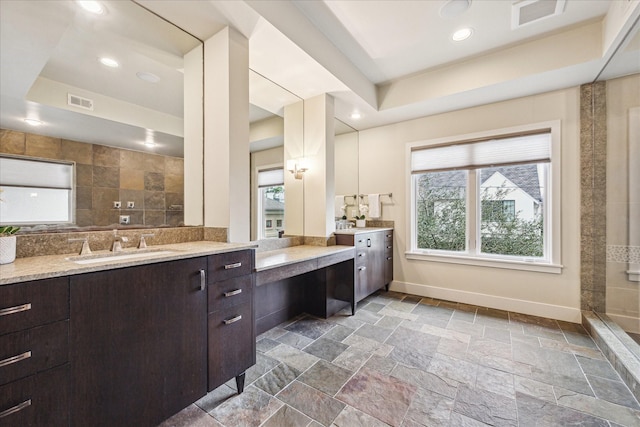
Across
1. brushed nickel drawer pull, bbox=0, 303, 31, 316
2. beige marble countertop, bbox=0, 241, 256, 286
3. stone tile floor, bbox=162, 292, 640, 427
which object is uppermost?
beige marble countertop, bbox=0, 241, 256, 286

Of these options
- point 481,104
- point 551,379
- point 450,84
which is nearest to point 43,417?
point 551,379

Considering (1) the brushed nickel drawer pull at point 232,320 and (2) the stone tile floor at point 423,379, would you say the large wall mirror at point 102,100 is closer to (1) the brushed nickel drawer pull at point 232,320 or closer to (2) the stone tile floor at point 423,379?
(1) the brushed nickel drawer pull at point 232,320

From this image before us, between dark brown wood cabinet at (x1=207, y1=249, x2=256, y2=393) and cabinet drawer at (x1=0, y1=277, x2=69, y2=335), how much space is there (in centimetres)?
63

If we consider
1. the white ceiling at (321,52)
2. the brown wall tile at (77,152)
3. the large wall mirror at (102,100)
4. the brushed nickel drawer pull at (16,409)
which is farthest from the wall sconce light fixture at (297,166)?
the brushed nickel drawer pull at (16,409)

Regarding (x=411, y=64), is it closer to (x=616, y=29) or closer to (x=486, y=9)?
(x=486, y=9)

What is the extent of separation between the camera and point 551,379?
186 cm

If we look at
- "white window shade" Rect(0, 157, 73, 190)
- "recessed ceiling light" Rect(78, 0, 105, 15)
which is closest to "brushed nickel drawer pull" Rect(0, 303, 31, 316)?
"white window shade" Rect(0, 157, 73, 190)

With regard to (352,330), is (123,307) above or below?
above

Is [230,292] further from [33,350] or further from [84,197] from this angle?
[84,197]

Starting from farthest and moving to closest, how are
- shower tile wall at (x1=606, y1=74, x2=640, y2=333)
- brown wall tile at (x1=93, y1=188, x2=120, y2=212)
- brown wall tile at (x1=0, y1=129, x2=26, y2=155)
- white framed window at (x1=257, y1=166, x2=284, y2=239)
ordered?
1. white framed window at (x1=257, y1=166, x2=284, y2=239)
2. shower tile wall at (x1=606, y1=74, x2=640, y2=333)
3. brown wall tile at (x1=93, y1=188, x2=120, y2=212)
4. brown wall tile at (x1=0, y1=129, x2=26, y2=155)

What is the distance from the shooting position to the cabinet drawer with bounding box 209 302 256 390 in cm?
154

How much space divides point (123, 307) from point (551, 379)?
273 centimetres

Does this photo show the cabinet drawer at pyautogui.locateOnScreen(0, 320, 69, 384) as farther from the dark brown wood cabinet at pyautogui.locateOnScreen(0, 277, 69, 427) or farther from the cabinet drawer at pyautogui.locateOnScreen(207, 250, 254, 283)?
the cabinet drawer at pyautogui.locateOnScreen(207, 250, 254, 283)

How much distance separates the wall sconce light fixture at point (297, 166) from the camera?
311 cm
